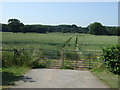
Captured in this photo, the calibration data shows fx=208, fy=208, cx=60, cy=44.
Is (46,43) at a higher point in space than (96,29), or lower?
lower

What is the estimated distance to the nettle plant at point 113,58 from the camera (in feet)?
30.8

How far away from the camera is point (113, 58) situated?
384 inches

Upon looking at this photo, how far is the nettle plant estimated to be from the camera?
370 inches

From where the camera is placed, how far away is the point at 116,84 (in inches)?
287

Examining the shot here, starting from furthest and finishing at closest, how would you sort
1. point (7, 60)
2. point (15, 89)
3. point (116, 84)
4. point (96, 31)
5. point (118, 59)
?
point (96, 31) → point (7, 60) → point (118, 59) → point (116, 84) → point (15, 89)

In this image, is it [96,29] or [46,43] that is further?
[96,29]

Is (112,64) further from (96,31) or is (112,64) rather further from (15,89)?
(96,31)

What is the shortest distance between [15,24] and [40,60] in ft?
92.3

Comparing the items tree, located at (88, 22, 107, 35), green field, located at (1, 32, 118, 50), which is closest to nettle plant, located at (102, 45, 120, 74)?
green field, located at (1, 32, 118, 50)

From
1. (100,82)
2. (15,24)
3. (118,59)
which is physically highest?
(15,24)

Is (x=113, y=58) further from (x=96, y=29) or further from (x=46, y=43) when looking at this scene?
(x=96, y=29)

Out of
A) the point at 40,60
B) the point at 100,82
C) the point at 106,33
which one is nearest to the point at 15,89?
the point at 100,82

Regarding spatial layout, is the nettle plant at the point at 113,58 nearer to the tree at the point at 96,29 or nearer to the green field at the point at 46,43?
the green field at the point at 46,43

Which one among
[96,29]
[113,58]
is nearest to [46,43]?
[113,58]
